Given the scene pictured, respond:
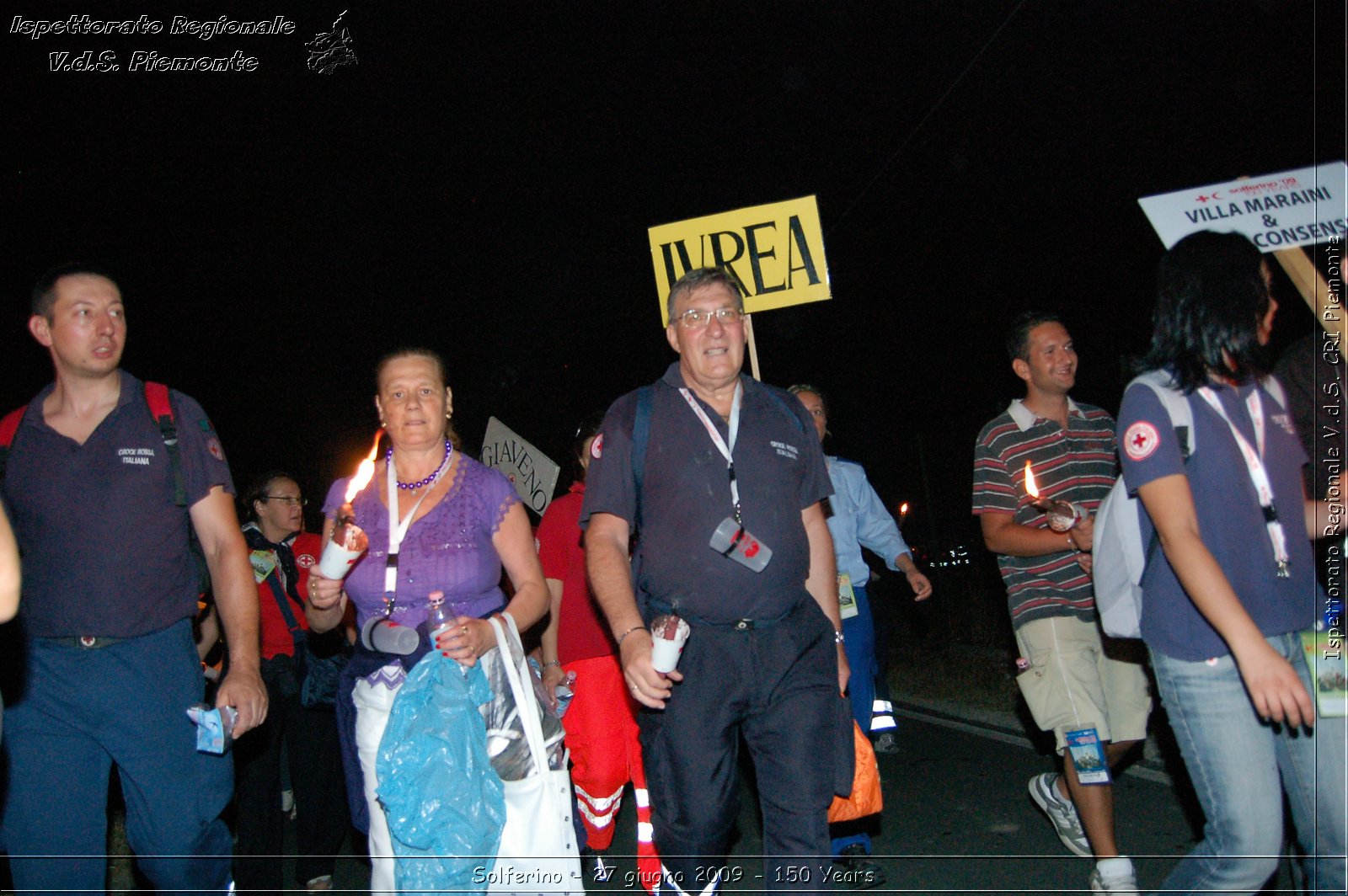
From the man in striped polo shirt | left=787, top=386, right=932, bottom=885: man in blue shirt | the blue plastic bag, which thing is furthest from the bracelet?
left=787, top=386, right=932, bottom=885: man in blue shirt

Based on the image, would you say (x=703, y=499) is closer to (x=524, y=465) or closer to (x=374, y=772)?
(x=374, y=772)

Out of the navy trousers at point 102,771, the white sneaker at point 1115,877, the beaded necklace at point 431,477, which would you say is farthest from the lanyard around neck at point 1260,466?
the navy trousers at point 102,771

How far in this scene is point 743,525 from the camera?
12.4 ft

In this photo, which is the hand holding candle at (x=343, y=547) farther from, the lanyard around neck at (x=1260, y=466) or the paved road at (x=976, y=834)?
the lanyard around neck at (x=1260, y=466)

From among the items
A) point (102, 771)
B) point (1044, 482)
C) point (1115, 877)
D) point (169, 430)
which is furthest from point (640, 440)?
point (1115, 877)

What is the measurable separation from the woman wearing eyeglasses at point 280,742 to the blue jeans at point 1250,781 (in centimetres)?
454

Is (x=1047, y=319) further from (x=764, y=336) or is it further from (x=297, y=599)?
(x=764, y=336)

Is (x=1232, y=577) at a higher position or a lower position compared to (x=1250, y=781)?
higher

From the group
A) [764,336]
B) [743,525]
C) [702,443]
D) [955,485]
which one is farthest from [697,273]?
[764,336]

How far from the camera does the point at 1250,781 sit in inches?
Result: 122

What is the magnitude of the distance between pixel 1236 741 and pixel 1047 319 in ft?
9.29

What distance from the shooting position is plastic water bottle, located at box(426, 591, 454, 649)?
12.0ft

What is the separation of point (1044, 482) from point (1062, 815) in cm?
170

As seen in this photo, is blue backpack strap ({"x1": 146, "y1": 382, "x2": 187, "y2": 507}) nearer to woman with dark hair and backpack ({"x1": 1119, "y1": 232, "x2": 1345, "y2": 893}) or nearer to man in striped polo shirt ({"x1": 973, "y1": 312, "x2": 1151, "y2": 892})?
woman with dark hair and backpack ({"x1": 1119, "y1": 232, "x2": 1345, "y2": 893})
